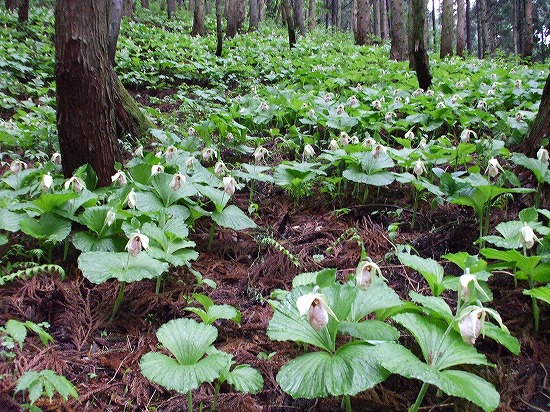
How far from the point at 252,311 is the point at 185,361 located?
2.42ft

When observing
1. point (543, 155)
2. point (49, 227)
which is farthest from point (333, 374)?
point (543, 155)

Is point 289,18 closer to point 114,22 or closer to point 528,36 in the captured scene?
point 114,22

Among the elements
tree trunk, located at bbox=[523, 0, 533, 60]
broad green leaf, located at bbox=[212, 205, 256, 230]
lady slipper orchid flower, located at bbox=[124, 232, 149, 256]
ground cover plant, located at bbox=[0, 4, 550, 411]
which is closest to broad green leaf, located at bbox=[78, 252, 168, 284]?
ground cover plant, located at bbox=[0, 4, 550, 411]

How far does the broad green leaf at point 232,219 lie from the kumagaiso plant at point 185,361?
3.50 ft

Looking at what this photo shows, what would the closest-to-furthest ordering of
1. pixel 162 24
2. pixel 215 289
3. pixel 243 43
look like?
pixel 215 289 < pixel 243 43 < pixel 162 24

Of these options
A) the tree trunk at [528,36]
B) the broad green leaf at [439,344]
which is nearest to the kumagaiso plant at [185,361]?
the broad green leaf at [439,344]

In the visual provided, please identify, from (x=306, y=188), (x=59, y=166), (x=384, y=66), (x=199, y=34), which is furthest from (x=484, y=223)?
(x=199, y=34)

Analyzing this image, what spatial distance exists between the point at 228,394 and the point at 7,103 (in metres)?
6.08

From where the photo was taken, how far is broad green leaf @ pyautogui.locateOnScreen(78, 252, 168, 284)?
76.4 inches

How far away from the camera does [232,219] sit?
2701 millimetres

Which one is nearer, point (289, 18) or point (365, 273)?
point (365, 273)

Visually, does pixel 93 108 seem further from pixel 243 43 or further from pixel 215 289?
pixel 243 43

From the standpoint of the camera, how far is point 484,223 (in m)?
2.72

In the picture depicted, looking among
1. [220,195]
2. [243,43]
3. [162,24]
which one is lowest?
[220,195]
